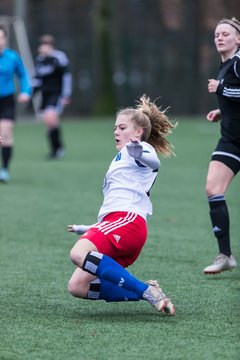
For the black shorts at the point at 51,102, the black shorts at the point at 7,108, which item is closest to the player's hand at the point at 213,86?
the black shorts at the point at 7,108

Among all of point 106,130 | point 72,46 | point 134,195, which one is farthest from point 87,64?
point 134,195

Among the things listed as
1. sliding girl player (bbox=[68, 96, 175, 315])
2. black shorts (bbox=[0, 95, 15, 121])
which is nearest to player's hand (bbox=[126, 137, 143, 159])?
sliding girl player (bbox=[68, 96, 175, 315])

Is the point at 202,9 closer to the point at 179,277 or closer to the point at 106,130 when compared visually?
the point at 106,130

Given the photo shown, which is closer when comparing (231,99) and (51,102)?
(231,99)

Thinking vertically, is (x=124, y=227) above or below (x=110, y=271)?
above

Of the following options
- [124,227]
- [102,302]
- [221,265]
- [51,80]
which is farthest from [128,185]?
[51,80]

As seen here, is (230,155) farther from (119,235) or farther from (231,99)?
(119,235)

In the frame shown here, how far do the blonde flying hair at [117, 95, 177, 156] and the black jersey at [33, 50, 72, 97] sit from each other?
1090 cm

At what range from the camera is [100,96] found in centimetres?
2842

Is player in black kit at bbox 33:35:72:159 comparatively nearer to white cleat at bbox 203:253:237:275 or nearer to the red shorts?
white cleat at bbox 203:253:237:275

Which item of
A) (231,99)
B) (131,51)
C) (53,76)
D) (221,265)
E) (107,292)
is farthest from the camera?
(131,51)

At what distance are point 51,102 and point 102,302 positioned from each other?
11.0 metres

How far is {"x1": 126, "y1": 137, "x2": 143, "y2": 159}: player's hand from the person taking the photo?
5.23 meters

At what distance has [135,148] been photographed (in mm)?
5266
